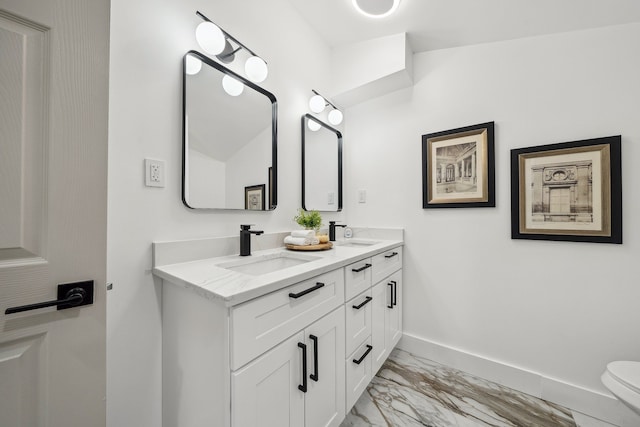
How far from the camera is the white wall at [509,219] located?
4.37ft

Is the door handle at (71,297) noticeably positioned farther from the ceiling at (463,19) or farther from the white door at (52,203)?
the ceiling at (463,19)

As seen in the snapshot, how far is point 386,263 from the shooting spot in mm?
1726

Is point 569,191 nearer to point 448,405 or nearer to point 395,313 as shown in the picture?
point 395,313

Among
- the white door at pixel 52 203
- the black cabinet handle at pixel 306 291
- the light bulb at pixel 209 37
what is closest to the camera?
the white door at pixel 52 203

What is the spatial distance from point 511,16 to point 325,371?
2.24 m

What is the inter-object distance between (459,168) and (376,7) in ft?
4.04

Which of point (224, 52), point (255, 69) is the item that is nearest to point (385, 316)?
point (255, 69)

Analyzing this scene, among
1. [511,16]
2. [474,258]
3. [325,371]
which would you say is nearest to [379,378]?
[325,371]

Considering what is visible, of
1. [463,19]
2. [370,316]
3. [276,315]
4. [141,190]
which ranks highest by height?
[463,19]

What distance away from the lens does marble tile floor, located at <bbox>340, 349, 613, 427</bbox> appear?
132cm

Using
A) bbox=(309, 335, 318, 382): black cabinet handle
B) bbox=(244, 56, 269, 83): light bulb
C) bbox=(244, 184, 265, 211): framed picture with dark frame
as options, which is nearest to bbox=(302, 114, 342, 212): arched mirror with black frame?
bbox=(244, 184, 265, 211): framed picture with dark frame

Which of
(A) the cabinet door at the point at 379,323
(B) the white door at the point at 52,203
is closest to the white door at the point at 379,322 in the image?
(A) the cabinet door at the point at 379,323

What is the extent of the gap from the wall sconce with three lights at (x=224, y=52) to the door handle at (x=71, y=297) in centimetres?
101

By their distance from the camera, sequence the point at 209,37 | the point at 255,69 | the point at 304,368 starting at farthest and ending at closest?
the point at 255,69, the point at 209,37, the point at 304,368
